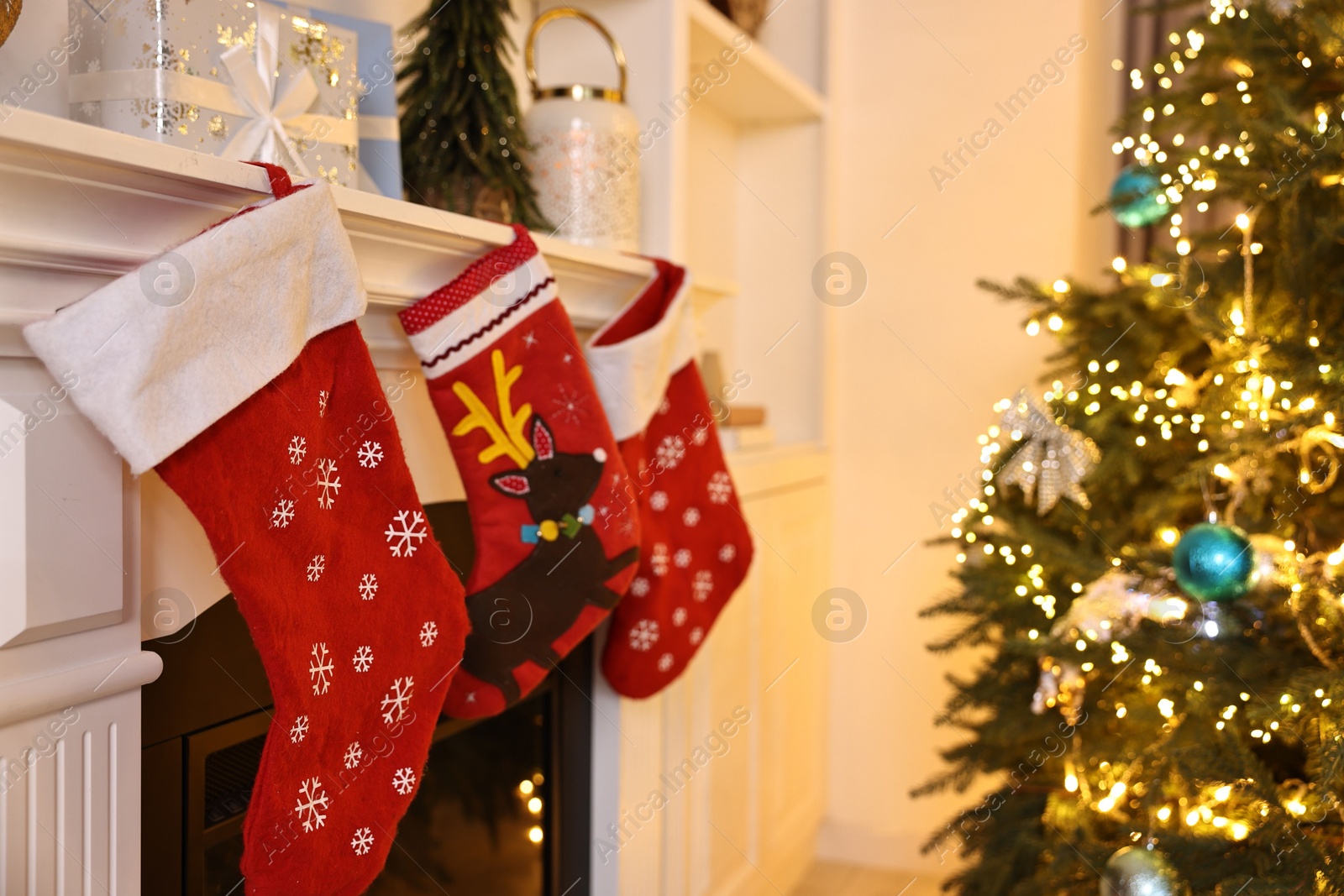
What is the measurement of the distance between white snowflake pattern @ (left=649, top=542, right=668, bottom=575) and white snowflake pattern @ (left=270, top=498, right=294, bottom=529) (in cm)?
68

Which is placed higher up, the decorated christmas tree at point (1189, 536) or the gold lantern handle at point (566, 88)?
the gold lantern handle at point (566, 88)

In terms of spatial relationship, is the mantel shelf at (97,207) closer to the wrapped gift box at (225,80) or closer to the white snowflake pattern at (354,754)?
the wrapped gift box at (225,80)

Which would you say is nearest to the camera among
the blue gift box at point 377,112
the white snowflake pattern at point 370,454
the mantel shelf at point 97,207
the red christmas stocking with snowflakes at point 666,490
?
the mantel shelf at point 97,207

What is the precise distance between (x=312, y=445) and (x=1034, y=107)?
2.04 m

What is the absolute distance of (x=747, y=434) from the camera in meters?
2.20

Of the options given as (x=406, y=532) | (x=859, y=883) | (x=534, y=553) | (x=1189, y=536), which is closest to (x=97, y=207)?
(x=406, y=532)

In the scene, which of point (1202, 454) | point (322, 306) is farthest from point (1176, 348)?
point (322, 306)

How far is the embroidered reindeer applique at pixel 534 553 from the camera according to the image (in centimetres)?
120

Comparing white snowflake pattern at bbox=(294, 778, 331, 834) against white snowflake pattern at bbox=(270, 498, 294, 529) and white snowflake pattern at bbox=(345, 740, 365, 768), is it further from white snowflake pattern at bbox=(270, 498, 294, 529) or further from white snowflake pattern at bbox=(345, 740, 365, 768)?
white snowflake pattern at bbox=(270, 498, 294, 529)

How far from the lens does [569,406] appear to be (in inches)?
49.6

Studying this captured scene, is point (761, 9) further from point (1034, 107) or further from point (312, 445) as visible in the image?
point (312, 445)

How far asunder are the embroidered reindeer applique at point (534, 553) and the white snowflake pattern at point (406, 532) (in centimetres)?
19

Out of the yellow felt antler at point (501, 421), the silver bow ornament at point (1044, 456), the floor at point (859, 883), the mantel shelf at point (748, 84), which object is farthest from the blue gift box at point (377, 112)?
the floor at point (859, 883)

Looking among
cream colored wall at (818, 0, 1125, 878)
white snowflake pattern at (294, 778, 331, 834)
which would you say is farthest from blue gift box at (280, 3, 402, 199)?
cream colored wall at (818, 0, 1125, 878)
